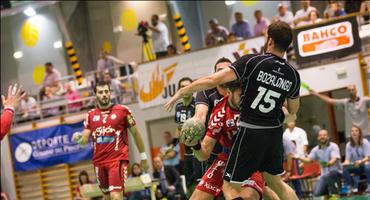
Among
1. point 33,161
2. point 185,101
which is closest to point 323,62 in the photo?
point 185,101

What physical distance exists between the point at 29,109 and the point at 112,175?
14192 mm

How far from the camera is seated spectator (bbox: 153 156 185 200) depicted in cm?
1803

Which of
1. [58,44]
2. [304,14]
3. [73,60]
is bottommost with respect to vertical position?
[73,60]

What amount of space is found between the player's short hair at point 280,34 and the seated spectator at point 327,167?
29.6 feet

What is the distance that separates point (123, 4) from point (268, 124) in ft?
76.3

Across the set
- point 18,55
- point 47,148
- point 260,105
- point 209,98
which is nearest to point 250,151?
point 260,105

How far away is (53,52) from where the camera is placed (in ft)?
102

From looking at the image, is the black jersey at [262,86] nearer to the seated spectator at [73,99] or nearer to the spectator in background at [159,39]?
the spectator in background at [159,39]

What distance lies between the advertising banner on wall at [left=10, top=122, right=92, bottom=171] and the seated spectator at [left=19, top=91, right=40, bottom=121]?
609 millimetres

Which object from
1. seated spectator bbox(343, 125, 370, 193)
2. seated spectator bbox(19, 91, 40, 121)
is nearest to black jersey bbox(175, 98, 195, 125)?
seated spectator bbox(343, 125, 370, 193)

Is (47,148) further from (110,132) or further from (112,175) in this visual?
(112,175)

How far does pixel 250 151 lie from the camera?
7.39 meters

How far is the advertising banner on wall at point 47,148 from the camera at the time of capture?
2364 centimetres

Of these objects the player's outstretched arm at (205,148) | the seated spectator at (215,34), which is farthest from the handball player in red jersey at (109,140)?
the seated spectator at (215,34)
